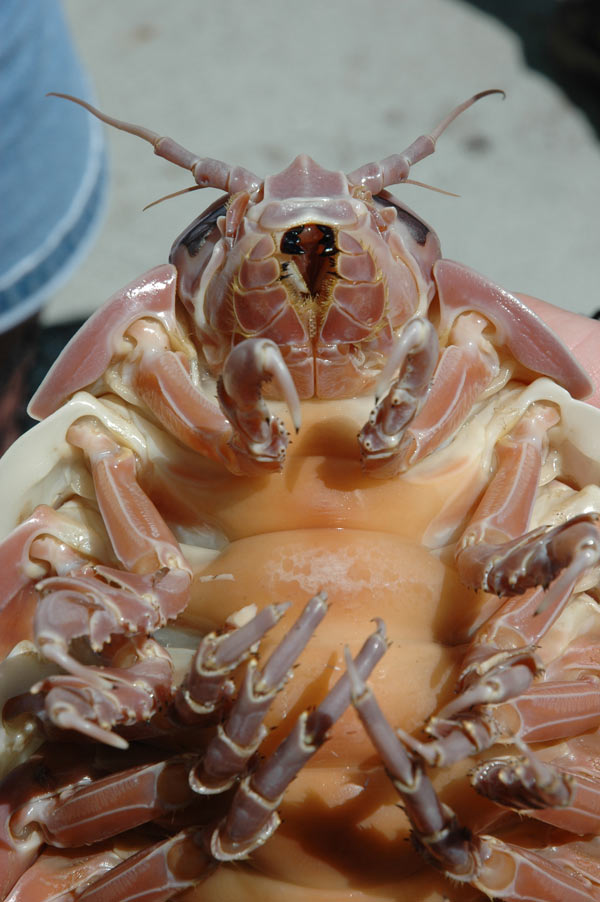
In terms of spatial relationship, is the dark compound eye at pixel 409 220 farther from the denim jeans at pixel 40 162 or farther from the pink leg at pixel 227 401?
the denim jeans at pixel 40 162

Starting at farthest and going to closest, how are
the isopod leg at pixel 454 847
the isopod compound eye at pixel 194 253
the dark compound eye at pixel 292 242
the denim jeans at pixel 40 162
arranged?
the denim jeans at pixel 40 162 → the isopod compound eye at pixel 194 253 → the dark compound eye at pixel 292 242 → the isopod leg at pixel 454 847

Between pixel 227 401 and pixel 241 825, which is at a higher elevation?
pixel 227 401

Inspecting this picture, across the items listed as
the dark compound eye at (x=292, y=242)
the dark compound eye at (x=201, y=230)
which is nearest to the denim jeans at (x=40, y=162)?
the dark compound eye at (x=201, y=230)

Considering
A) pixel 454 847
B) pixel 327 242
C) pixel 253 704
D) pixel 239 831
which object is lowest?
pixel 454 847

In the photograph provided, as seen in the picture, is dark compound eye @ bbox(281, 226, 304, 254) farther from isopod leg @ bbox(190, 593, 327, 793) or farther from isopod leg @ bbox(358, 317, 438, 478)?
isopod leg @ bbox(190, 593, 327, 793)

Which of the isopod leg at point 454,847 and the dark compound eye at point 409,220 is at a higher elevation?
the dark compound eye at point 409,220

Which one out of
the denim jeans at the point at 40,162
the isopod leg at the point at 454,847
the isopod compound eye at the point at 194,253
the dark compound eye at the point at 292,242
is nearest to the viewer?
the isopod leg at the point at 454,847

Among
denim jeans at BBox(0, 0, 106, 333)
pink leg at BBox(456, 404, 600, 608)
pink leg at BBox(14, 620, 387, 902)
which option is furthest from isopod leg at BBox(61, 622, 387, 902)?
denim jeans at BBox(0, 0, 106, 333)

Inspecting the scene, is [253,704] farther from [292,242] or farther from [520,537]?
[292,242]

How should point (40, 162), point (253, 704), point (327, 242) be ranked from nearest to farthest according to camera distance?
point (253, 704) → point (327, 242) → point (40, 162)

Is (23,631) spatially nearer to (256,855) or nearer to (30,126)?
(256,855)

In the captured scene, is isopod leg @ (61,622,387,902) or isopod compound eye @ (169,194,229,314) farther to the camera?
isopod compound eye @ (169,194,229,314)

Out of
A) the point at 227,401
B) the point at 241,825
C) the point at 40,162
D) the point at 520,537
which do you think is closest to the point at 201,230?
the point at 227,401
